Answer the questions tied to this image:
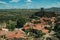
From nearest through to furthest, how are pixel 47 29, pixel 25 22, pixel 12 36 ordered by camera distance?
pixel 12 36, pixel 47 29, pixel 25 22

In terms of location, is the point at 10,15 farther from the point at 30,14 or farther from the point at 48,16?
the point at 48,16

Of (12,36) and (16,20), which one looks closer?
(12,36)

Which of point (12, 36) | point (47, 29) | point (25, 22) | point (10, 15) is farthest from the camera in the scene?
point (10, 15)

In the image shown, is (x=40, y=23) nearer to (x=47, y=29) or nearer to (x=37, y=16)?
(x=37, y=16)

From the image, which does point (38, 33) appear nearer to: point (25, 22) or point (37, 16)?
point (25, 22)

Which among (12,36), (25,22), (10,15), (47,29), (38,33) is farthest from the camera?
(10,15)

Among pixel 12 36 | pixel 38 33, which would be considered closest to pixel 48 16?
pixel 38 33

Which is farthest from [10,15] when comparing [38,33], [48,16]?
[38,33]

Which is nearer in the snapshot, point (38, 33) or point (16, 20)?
point (38, 33)

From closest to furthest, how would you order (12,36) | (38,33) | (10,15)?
1. (12,36)
2. (38,33)
3. (10,15)
